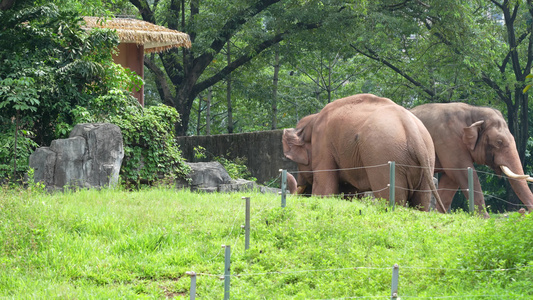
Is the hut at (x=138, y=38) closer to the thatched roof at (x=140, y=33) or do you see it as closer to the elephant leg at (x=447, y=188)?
the thatched roof at (x=140, y=33)

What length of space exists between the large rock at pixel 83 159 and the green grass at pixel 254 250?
130cm

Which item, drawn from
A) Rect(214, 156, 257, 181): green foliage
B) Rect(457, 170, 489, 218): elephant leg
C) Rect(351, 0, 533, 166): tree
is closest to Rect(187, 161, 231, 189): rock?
Rect(214, 156, 257, 181): green foliage

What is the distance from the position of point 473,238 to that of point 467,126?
8.61 meters

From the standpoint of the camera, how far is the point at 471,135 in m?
14.2

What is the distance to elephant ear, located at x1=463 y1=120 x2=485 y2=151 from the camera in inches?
559

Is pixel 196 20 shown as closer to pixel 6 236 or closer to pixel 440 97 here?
pixel 440 97

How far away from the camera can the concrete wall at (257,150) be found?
18.1m

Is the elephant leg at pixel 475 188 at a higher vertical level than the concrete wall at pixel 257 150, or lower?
lower

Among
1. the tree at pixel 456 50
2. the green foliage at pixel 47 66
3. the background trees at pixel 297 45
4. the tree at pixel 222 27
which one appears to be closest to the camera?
the green foliage at pixel 47 66

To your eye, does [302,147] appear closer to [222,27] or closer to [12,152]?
[12,152]

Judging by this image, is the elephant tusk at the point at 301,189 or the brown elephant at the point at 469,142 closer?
the elephant tusk at the point at 301,189

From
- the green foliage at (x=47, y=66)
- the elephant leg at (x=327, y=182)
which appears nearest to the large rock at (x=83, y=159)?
the green foliage at (x=47, y=66)

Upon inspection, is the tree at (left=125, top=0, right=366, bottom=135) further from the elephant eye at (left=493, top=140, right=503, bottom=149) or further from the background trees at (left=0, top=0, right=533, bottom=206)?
the elephant eye at (left=493, top=140, right=503, bottom=149)

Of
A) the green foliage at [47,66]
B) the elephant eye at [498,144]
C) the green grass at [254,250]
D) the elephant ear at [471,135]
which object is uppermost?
the green foliage at [47,66]
